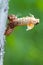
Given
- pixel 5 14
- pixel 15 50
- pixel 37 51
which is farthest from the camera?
pixel 37 51

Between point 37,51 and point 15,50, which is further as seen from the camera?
point 37,51

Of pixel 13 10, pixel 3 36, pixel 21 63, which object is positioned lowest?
pixel 21 63

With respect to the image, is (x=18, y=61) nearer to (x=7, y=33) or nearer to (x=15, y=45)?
(x=15, y=45)

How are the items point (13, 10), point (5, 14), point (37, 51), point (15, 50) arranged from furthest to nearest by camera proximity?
point (37, 51) → point (15, 50) → point (13, 10) → point (5, 14)

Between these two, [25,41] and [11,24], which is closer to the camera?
[11,24]

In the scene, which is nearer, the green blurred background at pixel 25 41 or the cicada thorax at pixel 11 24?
the cicada thorax at pixel 11 24

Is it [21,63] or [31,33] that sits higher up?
[31,33]

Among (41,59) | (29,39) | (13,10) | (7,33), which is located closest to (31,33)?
(29,39)

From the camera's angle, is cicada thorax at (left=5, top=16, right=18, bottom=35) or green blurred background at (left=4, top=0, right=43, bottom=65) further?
green blurred background at (left=4, top=0, right=43, bottom=65)
